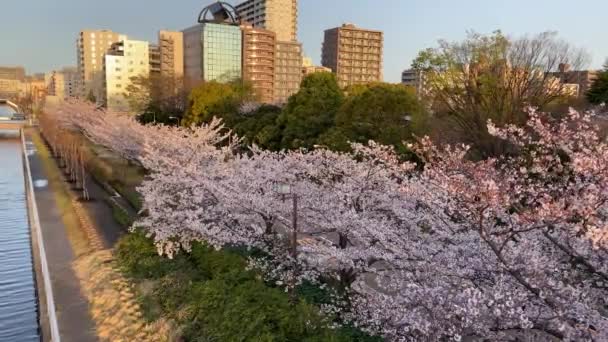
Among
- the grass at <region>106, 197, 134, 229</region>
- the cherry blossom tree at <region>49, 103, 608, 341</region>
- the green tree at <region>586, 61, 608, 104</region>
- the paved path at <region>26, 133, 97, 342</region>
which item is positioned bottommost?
the paved path at <region>26, 133, 97, 342</region>

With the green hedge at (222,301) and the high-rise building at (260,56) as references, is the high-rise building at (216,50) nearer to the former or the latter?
the high-rise building at (260,56)

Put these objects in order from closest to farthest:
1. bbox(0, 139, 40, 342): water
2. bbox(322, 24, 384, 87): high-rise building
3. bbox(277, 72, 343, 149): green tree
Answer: bbox(0, 139, 40, 342): water
bbox(277, 72, 343, 149): green tree
bbox(322, 24, 384, 87): high-rise building

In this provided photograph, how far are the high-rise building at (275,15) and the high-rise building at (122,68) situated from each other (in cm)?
1977

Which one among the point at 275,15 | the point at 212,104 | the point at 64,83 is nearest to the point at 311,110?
the point at 212,104

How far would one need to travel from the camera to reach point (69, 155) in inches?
936

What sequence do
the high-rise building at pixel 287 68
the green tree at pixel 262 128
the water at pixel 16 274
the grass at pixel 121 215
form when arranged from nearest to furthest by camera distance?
the water at pixel 16 274, the grass at pixel 121 215, the green tree at pixel 262 128, the high-rise building at pixel 287 68

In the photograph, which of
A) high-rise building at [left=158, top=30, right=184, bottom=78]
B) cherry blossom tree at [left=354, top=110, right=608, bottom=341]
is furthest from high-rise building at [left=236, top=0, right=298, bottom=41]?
cherry blossom tree at [left=354, top=110, right=608, bottom=341]

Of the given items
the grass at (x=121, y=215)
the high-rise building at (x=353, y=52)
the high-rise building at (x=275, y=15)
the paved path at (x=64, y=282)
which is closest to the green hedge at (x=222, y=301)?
the paved path at (x=64, y=282)

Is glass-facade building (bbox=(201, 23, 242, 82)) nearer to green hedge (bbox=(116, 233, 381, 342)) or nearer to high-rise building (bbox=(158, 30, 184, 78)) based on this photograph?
high-rise building (bbox=(158, 30, 184, 78))

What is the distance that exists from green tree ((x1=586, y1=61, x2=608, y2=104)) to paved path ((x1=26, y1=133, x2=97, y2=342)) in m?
20.9

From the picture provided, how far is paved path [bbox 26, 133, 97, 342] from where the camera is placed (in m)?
8.05

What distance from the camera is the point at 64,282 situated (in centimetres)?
1005

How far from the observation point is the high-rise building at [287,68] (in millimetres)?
67188

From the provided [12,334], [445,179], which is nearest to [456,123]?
[445,179]
